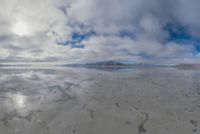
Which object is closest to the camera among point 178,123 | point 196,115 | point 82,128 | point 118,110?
point 82,128

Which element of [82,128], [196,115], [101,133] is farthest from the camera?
[196,115]

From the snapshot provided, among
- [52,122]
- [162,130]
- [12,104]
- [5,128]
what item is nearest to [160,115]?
[162,130]

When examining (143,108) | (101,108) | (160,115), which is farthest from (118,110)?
(160,115)

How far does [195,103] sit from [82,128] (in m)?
6.94

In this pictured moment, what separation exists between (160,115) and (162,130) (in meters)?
1.47

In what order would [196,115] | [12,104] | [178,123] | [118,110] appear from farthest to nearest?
[12,104] → [118,110] → [196,115] → [178,123]

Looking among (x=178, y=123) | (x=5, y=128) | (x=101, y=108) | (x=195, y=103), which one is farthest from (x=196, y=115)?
(x=5, y=128)

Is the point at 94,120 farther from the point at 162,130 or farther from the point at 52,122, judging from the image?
the point at 162,130

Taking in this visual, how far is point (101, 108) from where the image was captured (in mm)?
7520

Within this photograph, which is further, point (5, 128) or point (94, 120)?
point (94, 120)

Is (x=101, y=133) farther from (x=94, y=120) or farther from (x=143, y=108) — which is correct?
(x=143, y=108)

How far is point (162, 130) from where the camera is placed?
205 inches

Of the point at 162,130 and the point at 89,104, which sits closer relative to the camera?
the point at 162,130

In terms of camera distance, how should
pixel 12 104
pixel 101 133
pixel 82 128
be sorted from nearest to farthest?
pixel 101 133 → pixel 82 128 → pixel 12 104
